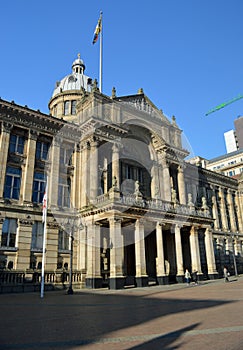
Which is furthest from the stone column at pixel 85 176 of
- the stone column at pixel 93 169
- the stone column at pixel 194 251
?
the stone column at pixel 194 251

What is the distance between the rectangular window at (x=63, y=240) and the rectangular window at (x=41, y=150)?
8.61m

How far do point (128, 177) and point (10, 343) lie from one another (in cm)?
3213

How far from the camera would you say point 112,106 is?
1436 inches

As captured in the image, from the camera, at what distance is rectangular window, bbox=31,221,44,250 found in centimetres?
2901

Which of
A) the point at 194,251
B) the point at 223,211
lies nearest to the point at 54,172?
the point at 194,251

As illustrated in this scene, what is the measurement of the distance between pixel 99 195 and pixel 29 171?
7929 mm

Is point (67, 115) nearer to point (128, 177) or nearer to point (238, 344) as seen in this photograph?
point (128, 177)

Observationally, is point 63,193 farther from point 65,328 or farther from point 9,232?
point 65,328

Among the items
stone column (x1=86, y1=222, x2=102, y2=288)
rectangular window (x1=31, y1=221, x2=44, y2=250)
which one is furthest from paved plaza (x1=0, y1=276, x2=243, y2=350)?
rectangular window (x1=31, y1=221, x2=44, y2=250)

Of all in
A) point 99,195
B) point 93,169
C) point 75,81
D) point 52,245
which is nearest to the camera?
point 52,245

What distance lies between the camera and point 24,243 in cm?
2812

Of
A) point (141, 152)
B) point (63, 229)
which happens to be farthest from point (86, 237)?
point (141, 152)

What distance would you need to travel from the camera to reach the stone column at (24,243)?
27378 millimetres

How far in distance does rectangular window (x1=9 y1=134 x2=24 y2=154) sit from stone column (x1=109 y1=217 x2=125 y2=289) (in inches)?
502
